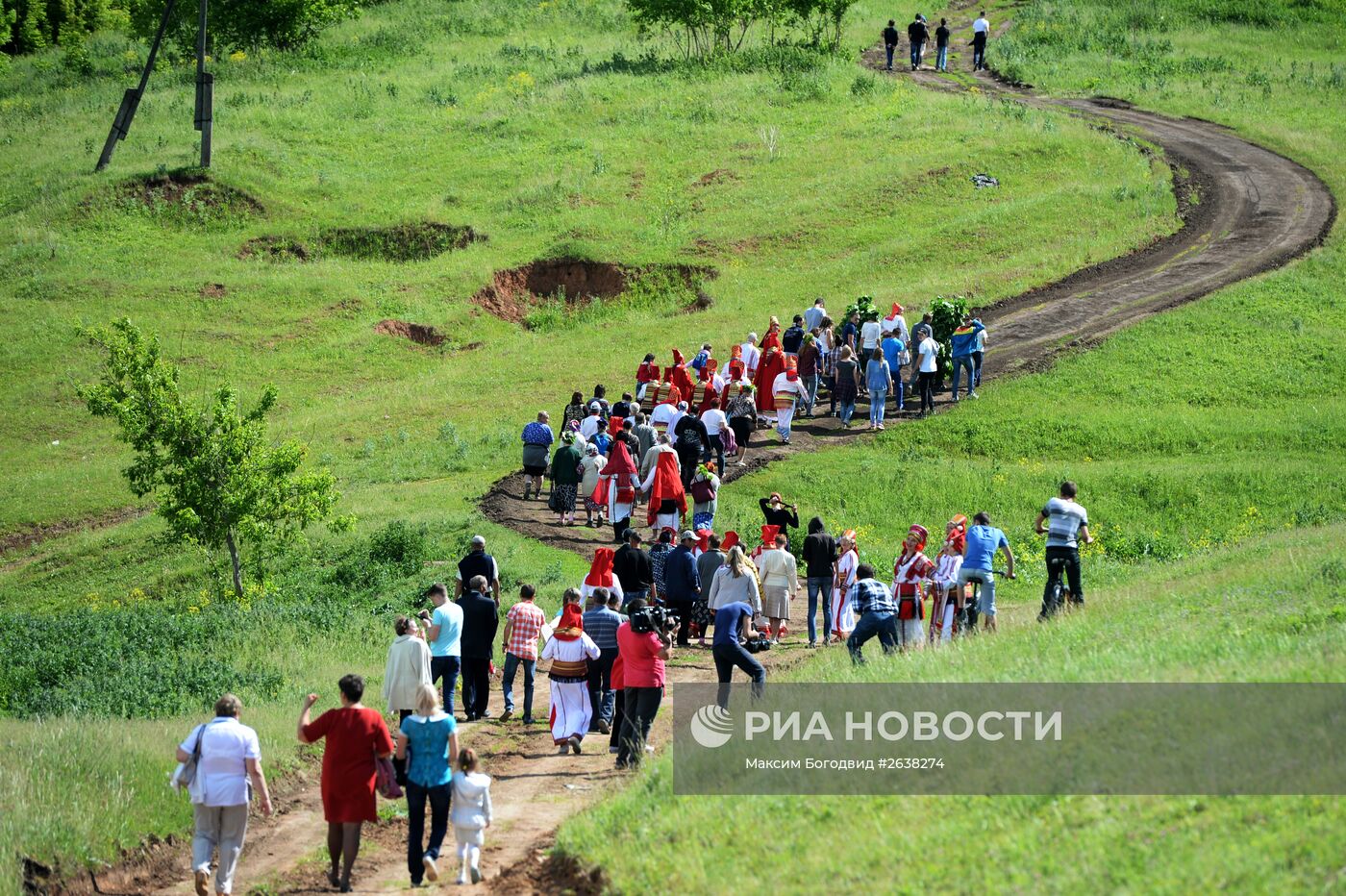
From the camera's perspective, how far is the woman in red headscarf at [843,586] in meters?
18.3

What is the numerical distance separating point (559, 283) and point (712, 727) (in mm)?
31928

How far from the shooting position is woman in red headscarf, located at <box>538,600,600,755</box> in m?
13.9

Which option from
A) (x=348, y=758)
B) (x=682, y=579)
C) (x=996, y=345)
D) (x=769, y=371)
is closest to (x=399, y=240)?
(x=769, y=371)

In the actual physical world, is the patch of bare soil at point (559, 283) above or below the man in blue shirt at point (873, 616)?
below

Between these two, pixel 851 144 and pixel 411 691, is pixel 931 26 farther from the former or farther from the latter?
pixel 411 691

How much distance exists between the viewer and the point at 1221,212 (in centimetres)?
4188

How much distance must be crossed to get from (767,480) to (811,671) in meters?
11.8

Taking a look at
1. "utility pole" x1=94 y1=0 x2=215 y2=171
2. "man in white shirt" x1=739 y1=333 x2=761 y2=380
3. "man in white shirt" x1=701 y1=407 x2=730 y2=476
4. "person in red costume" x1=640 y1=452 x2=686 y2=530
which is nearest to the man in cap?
"person in red costume" x1=640 y1=452 x2=686 y2=530

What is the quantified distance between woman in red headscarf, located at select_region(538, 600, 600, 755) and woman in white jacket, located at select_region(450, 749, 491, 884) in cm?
305

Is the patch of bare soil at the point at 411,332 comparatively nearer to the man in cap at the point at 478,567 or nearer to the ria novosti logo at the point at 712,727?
the man in cap at the point at 478,567

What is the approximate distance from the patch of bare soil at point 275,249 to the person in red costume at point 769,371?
2256 centimetres

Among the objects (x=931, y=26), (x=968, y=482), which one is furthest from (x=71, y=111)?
(x=968, y=482)

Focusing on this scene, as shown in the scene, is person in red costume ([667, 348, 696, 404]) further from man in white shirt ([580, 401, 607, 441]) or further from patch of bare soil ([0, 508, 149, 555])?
patch of bare soil ([0, 508, 149, 555])

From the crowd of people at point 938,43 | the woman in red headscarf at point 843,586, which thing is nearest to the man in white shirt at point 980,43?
the crowd of people at point 938,43
